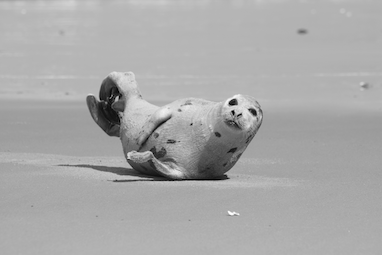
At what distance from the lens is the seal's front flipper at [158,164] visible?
246 inches

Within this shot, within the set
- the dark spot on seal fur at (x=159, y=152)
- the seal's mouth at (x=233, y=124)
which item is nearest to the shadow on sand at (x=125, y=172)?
the dark spot on seal fur at (x=159, y=152)

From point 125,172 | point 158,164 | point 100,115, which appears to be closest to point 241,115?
point 158,164

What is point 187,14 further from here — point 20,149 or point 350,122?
point 20,149

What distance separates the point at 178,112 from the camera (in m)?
6.66

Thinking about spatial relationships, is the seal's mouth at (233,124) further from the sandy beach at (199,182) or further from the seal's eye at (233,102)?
the sandy beach at (199,182)

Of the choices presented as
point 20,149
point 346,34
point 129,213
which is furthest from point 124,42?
point 129,213

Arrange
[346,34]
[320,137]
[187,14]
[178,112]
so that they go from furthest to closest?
A: [187,14]
[346,34]
[320,137]
[178,112]

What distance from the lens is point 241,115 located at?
616cm

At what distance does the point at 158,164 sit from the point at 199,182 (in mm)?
367

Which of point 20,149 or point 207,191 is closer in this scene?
point 207,191

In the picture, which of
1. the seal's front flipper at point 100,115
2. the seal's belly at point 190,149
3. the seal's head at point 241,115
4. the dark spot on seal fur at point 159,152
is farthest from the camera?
the seal's front flipper at point 100,115

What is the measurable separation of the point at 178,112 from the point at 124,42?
13.7m

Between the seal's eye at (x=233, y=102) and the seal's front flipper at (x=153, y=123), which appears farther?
the seal's front flipper at (x=153, y=123)

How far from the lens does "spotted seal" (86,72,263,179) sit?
623 centimetres
